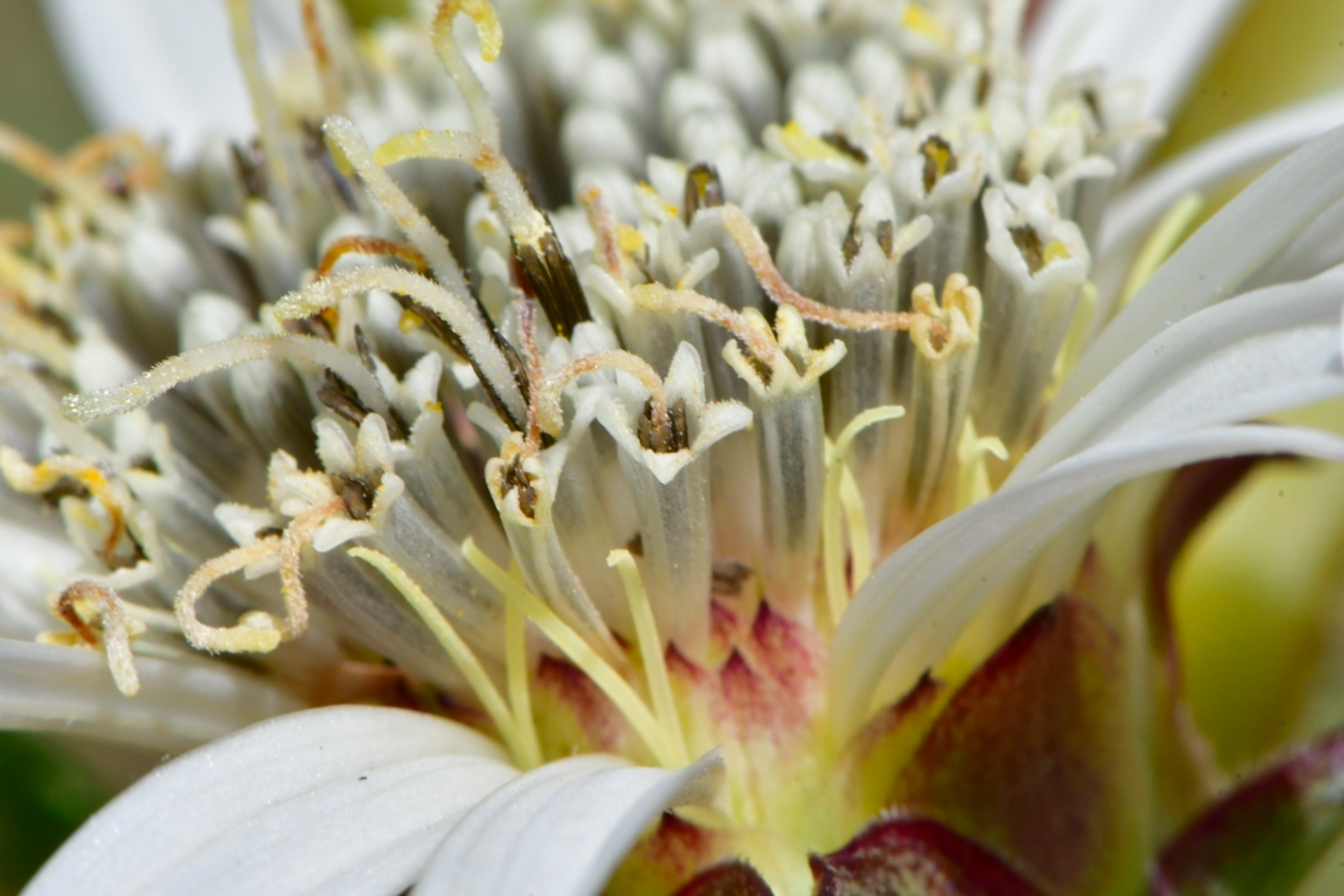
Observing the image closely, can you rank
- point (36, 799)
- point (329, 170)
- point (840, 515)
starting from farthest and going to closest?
point (36, 799), point (329, 170), point (840, 515)

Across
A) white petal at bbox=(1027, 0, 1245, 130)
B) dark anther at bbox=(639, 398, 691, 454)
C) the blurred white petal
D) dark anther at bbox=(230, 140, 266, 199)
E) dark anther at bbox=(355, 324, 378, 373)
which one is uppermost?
dark anther at bbox=(230, 140, 266, 199)

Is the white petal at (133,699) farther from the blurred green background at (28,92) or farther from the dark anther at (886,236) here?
the blurred green background at (28,92)

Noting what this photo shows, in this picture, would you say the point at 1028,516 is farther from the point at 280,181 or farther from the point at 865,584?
the point at 280,181

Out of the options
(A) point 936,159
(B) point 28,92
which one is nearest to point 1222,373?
(A) point 936,159

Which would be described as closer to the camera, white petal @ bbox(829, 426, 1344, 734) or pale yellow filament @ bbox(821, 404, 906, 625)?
white petal @ bbox(829, 426, 1344, 734)

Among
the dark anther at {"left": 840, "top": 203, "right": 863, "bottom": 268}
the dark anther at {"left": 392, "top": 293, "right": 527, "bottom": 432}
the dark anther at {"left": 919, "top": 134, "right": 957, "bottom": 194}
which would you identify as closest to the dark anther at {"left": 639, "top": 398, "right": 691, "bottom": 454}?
the dark anther at {"left": 392, "top": 293, "right": 527, "bottom": 432}

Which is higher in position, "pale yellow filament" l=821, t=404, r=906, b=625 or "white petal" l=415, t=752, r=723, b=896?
"pale yellow filament" l=821, t=404, r=906, b=625

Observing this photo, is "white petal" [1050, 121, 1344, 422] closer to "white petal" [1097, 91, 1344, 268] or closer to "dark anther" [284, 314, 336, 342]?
"white petal" [1097, 91, 1344, 268]

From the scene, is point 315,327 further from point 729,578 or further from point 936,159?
point 936,159
